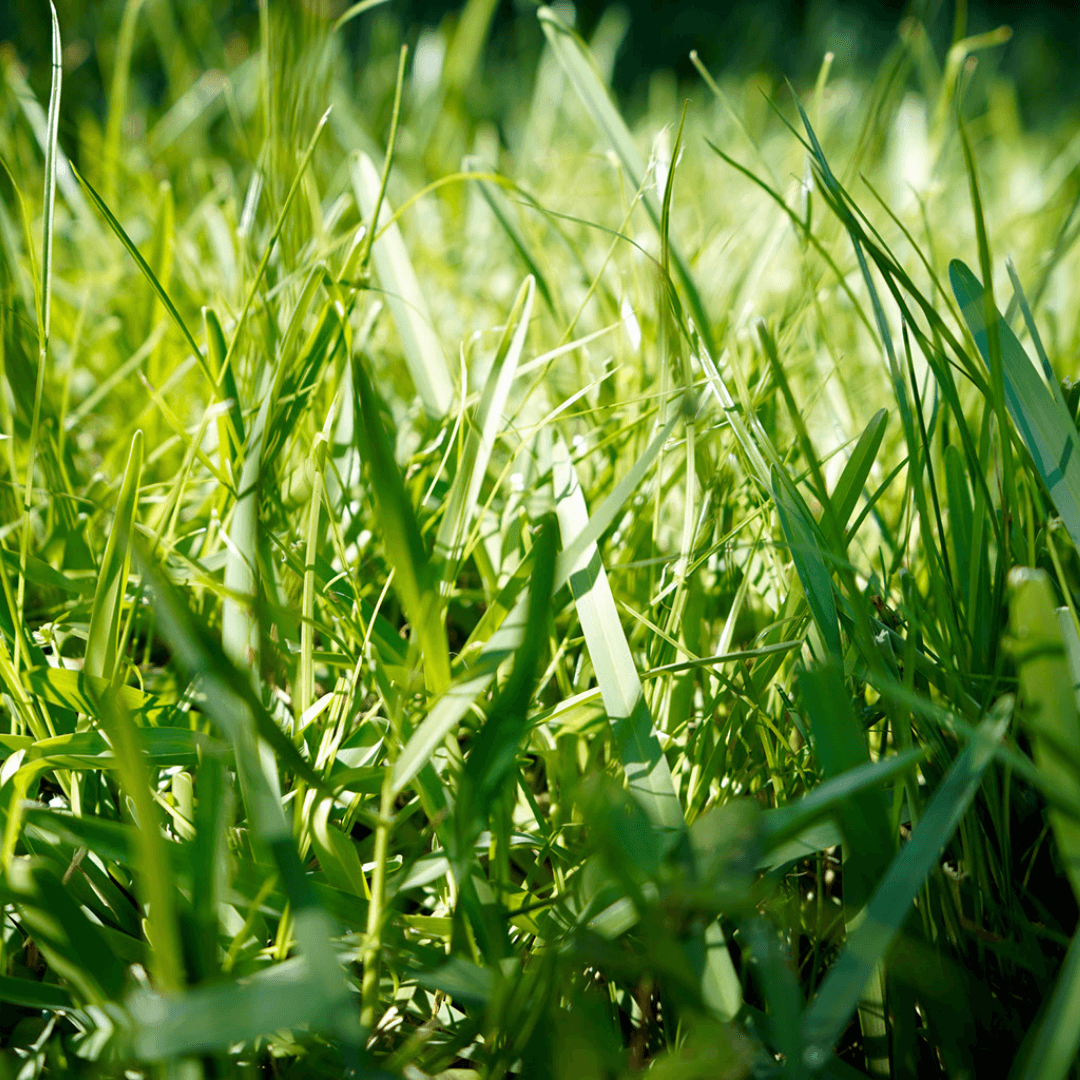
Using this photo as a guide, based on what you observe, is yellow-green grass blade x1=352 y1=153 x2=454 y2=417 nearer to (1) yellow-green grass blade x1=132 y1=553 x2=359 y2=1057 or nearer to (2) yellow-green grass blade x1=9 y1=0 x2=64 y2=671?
(2) yellow-green grass blade x1=9 y1=0 x2=64 y2=671

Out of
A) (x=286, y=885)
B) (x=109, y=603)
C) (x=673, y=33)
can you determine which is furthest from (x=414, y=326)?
(x=673, y=33)

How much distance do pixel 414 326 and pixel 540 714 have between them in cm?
31

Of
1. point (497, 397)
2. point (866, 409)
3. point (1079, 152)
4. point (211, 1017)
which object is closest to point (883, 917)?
point (211, 1017)

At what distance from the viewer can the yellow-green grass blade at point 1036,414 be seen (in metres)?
0.37

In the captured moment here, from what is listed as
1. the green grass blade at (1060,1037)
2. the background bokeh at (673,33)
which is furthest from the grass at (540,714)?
the background bokeh at (673,33)

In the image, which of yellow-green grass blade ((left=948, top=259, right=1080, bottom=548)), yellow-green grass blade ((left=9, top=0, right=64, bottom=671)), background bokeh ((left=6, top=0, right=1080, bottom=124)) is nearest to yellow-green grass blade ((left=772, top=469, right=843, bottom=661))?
yellow-green grass blade ((left=948, top=259, right=1080, bottom=548))

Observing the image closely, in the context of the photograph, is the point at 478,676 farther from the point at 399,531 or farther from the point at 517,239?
the point at 517,239

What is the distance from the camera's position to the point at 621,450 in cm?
55

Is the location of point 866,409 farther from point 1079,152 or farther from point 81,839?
point 1079,152

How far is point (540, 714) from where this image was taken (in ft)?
1.25

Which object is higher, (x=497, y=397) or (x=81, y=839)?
(x=497, y=397)

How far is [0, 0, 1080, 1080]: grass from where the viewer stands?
0.26 meters

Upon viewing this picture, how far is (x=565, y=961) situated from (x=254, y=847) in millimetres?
148

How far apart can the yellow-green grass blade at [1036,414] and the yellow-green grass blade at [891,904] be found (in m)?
0.14
